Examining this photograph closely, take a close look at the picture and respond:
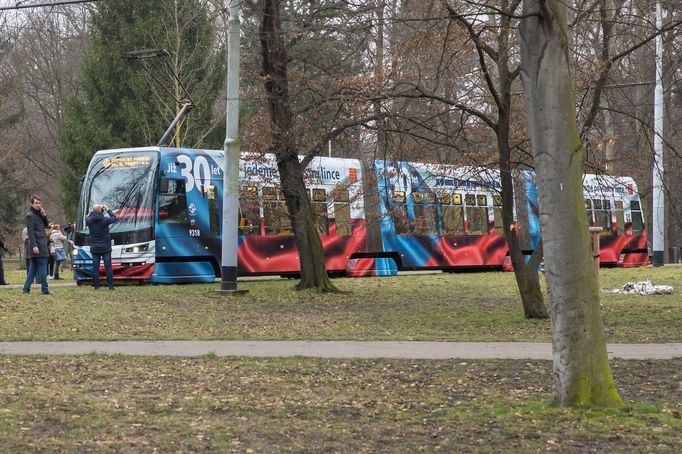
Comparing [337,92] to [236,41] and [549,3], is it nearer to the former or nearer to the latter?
[236,41]

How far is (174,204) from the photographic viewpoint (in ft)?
87.2

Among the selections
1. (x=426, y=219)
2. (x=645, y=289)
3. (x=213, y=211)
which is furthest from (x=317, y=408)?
(x=426, y=219)

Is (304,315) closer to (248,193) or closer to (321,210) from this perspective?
(248,193)

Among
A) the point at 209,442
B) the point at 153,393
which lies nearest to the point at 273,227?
the point at 153,393

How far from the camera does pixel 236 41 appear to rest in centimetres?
2138

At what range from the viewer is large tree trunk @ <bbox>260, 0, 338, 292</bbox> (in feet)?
71.2

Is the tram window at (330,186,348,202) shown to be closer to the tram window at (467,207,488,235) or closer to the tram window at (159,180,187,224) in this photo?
the tram window at (159,180,187,224)

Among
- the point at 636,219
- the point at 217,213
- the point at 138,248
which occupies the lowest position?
the point at 138,248

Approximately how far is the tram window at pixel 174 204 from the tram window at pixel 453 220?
9.75 meters

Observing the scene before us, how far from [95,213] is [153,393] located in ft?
46.4

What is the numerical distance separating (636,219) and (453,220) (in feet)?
31.5

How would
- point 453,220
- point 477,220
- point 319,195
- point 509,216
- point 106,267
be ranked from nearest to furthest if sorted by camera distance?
point 509,216, point 106,267, point 319,195, point 453,220, point 477,220

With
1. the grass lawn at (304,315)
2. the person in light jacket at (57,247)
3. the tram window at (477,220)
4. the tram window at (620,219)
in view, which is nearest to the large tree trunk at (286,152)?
the grass lawn at (304,315)

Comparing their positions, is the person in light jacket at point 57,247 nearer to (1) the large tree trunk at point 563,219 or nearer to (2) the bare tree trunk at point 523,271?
(2) the bare tree trunk at point 523,271
